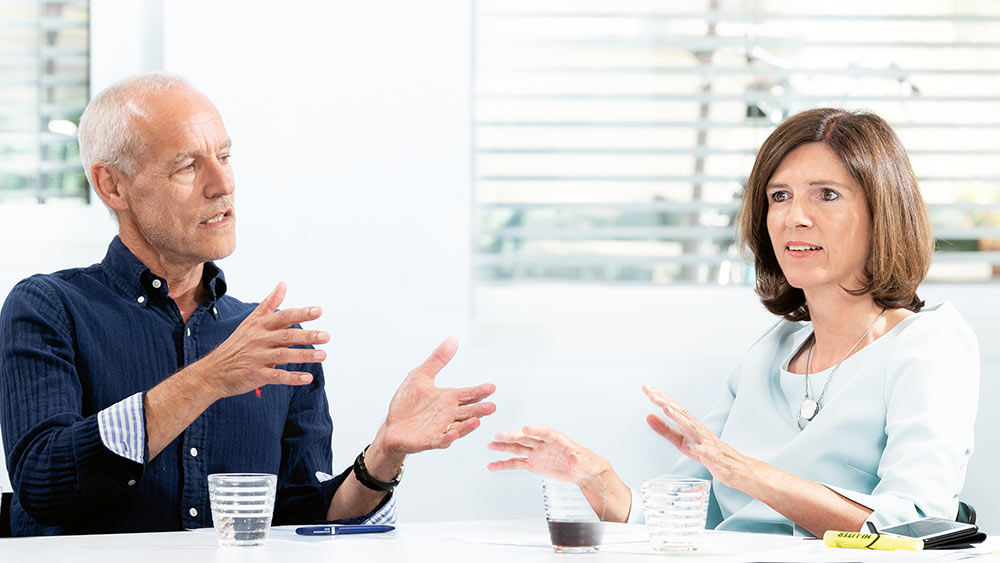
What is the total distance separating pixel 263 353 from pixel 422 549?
39cm

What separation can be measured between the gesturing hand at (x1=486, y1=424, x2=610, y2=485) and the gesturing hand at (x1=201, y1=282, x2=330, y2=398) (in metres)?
0.30

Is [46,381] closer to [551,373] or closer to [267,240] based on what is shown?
[267,240]

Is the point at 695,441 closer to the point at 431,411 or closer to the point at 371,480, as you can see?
the point at 431,411

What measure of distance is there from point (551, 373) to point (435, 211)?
0.49m

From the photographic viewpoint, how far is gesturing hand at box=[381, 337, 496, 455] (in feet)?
6.06

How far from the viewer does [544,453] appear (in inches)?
64.0

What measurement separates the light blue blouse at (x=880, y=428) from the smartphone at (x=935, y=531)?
0.23 meters

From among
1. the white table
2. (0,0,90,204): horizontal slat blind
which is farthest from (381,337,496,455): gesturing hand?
(0,0,90,204): horizontal slat blind

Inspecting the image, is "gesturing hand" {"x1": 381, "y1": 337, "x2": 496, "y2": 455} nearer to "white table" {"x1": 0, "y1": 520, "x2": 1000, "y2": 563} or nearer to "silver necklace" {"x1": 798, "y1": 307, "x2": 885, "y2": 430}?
"white table" {"x1": 0, "y1": 520, "x2": 1000, "y2": 563}

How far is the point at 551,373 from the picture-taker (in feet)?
9.28

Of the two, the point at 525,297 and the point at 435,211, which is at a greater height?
the point at 435,211

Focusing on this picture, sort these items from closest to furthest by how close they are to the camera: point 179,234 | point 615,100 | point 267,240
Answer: point 179,234 → point 267,240 → point 615,100

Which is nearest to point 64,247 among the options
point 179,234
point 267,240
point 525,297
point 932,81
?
point 267,240

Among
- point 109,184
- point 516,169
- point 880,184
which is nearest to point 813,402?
point 880,184
